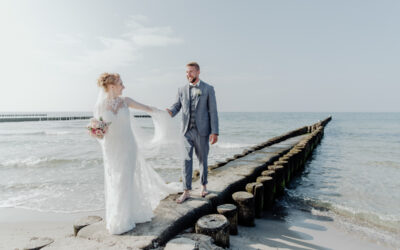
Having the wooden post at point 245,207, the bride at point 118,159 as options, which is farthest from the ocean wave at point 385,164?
the bride at point 118,159

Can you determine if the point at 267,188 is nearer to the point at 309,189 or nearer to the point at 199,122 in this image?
the point at 199,122

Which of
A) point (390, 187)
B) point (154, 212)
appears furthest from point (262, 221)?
point (390, 187)

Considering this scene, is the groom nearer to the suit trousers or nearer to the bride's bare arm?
the suit trousers

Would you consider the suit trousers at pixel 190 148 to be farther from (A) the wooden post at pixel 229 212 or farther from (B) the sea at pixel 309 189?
(A) the wooden post at pixel 229 212

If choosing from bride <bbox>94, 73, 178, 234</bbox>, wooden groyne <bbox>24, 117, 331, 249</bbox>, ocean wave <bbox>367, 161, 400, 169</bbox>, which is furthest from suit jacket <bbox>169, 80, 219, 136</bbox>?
ocean wave <bbox>367, 161, 400, 169</bbox>

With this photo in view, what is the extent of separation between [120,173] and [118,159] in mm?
165

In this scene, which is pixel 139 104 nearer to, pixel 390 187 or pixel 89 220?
pixel 89 220

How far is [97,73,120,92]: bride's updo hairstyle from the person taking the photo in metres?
2.68

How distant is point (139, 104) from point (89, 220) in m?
1.60

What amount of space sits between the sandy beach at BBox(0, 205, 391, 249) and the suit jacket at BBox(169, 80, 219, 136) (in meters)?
1.71

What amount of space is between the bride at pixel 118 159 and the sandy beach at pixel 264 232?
0.36 meters

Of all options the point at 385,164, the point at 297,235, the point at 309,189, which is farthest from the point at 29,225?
the point at 385,164

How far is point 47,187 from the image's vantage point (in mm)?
7613

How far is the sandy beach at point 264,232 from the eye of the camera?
3.54 m
